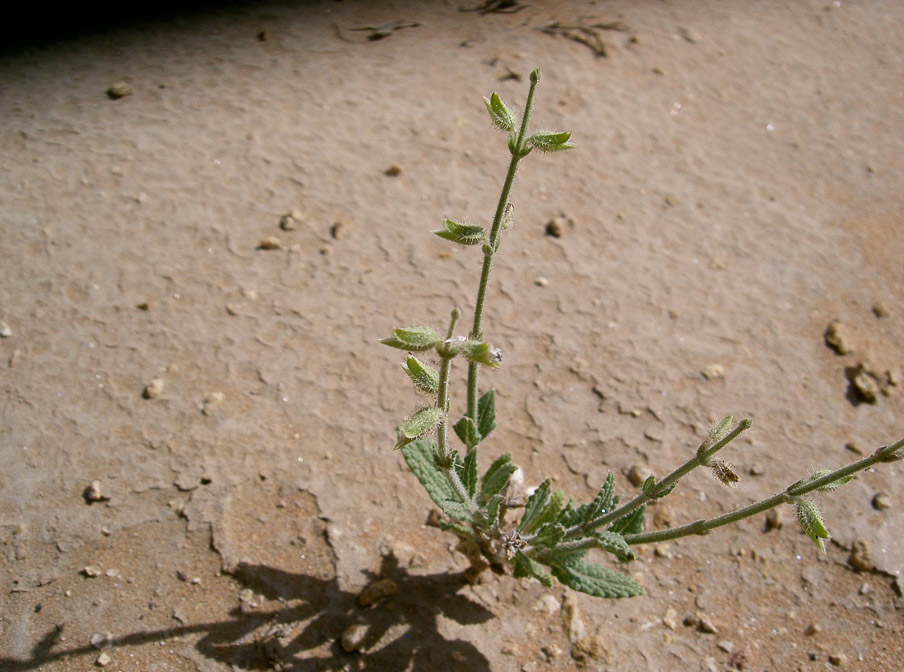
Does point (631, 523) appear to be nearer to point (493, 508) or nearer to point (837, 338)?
point (493, 508)

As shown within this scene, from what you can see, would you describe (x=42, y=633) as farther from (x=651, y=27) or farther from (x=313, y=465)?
(x=651, y=27)

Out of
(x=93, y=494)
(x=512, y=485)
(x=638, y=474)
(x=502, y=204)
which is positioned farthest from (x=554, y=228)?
(x=93, y=494)

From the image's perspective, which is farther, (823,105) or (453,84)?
(823,105)

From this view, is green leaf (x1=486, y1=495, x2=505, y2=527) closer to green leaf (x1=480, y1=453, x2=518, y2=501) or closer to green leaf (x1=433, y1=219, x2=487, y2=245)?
green leaf (x1=480, y1=453, x2=518, y2=501)

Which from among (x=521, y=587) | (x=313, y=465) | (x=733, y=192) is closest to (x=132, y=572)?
(x=313, y=465)

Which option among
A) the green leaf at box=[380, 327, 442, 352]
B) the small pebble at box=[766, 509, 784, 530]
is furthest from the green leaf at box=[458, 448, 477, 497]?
the small pebble at box=[766, 509, 784, 530]

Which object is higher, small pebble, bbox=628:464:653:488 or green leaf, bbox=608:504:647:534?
green leaf, bbox=608:504:647:534

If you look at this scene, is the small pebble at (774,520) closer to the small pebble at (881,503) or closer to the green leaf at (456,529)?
the small pebble at (881,503)

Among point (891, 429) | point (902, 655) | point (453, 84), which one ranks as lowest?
point (902, 655)

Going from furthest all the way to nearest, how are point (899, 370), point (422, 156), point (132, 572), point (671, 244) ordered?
1. point (422, 156)
2. point (671, 244)
3. point (899, 370)
4. point (132, 572)
